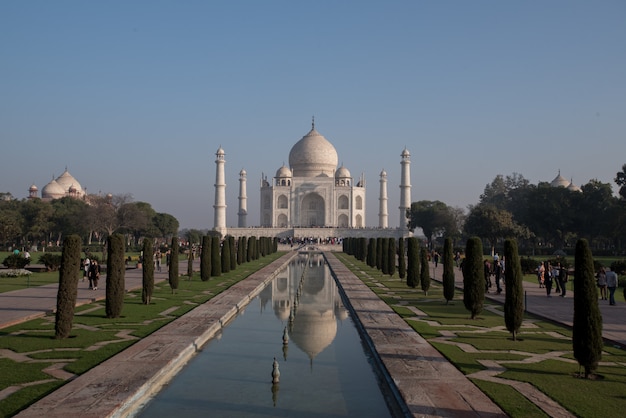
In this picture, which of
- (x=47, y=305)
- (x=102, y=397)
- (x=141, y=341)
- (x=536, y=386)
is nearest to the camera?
(x=102, y=397)

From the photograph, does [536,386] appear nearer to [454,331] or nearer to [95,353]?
[454,331]

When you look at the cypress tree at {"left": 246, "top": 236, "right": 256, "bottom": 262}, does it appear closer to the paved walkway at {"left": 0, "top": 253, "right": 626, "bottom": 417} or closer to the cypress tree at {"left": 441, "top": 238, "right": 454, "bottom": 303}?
the paved walkway at {"left": 0, "top": 253, "right": 626, "bottom": 417}

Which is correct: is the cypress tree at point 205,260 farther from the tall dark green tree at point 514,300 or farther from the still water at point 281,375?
the tall dark green tree at point 514,300

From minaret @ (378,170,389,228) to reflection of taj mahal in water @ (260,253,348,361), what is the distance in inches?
1898

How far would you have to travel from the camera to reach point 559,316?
1177 centimetres

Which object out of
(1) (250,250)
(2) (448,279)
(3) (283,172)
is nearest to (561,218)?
(1) (250,250)

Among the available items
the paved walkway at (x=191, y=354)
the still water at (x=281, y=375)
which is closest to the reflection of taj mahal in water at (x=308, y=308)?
the still water at (x=281, y=375)

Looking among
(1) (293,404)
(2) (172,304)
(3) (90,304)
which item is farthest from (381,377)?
(3) (90,304)

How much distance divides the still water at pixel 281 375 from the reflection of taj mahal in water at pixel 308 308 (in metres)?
0.02

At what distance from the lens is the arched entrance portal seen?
71.6m

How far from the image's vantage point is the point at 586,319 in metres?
6.94

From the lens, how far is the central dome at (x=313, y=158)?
72125mm

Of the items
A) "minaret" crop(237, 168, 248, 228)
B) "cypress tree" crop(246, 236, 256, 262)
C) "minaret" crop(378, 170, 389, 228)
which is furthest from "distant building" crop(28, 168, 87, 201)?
"cypress tree" crop(246, 236, 256, 262)

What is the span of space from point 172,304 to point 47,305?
2.54 metres
